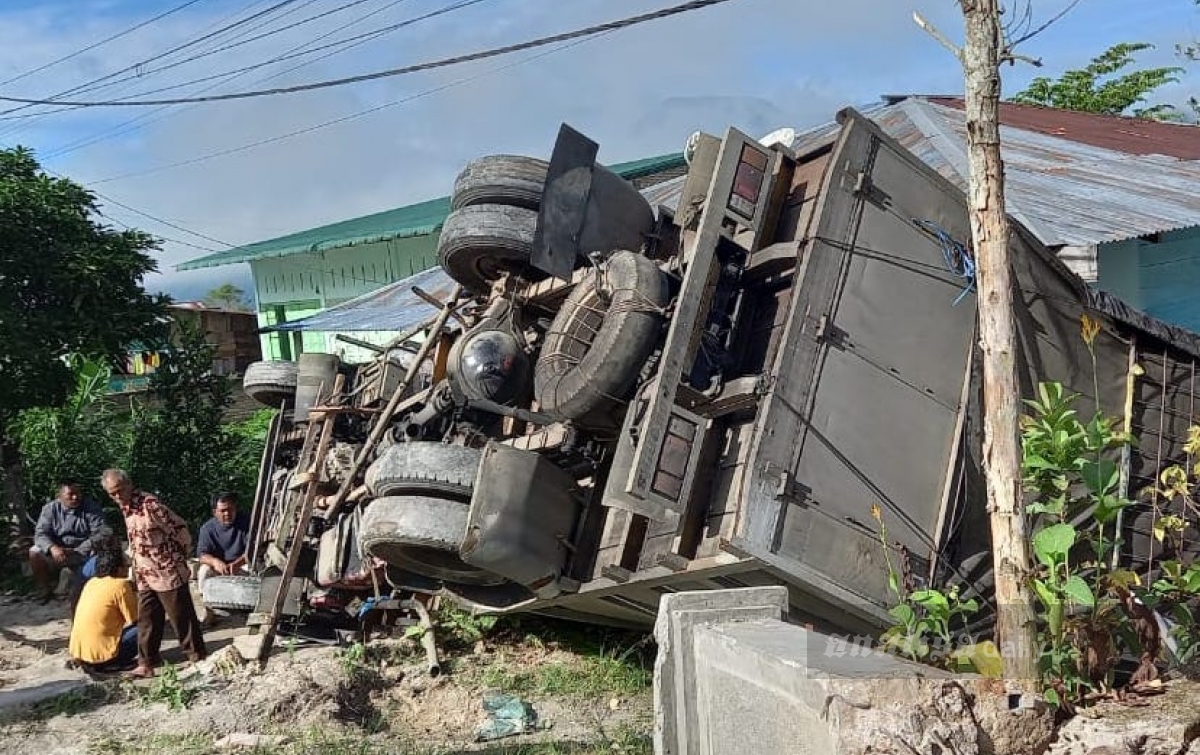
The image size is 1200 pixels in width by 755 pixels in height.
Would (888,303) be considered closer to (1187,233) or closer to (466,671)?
(466,671)

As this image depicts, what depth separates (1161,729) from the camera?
2.85 meters

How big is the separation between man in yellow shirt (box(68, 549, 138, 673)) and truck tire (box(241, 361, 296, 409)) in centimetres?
295

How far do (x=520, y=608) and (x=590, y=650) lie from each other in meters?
0.94

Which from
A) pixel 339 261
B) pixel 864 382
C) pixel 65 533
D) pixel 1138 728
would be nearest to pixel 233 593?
pixel 65 533

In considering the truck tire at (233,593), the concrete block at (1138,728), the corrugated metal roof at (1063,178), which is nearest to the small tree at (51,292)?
the truck tire at (233,593)

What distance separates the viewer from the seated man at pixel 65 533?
9422 millimetres

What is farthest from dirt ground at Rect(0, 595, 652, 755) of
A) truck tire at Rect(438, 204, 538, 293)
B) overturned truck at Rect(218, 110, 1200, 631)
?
truck tire at Rect(438, 204, 538, 293)

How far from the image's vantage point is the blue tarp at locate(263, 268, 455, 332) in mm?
12289

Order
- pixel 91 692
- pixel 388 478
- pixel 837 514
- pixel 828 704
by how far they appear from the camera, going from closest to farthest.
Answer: pixel 828 704, pixel 837 514, pixel 388 478, pixel 91 692

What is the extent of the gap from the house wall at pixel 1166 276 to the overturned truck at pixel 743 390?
9.87 feet

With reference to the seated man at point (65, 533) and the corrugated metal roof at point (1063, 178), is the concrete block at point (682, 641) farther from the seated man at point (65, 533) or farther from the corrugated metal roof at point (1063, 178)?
the seated man at point (65, 533)

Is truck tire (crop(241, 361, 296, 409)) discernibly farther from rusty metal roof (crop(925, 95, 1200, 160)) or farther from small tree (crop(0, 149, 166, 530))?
rusty metal roof (crop(925, 95, 1200, 160))

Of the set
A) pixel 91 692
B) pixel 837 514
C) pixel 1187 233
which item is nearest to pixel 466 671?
A: pixel 91 692

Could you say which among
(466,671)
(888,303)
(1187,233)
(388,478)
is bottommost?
(466,671)
